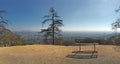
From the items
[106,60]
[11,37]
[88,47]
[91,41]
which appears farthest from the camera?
[11,37]

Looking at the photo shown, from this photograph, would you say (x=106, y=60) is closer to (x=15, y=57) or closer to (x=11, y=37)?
(x=15, y=57)

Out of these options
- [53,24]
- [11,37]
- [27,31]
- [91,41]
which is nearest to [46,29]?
[53,24]

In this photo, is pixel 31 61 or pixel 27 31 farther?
pixel 27 31

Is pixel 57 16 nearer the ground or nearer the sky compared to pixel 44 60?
nearer the sky

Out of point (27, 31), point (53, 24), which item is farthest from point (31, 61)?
point (27, 31)

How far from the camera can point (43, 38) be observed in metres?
31.4

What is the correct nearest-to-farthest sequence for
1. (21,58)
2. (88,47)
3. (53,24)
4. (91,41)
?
(21,58) → (91,41) → (88,47) → (53,24)

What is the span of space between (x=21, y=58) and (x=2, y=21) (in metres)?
15.8

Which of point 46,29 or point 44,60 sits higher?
point 46,29

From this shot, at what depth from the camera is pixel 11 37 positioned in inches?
1096

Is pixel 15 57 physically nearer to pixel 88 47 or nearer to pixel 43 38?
pixel 88 47

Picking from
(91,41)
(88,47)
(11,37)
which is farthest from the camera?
(11,37)

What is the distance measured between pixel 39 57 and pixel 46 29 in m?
17.6

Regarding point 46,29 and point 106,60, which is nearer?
point 106,60
